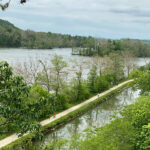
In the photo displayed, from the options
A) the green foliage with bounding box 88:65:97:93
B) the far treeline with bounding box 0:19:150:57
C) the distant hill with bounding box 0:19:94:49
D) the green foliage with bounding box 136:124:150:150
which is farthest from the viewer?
the distant hill with bounding box 0:19:94:49

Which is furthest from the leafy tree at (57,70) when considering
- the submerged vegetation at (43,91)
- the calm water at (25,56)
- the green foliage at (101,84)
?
the calm water at (25,56)

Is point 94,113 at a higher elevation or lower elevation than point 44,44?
lower

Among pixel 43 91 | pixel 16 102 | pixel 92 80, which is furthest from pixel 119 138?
pixel 92 80

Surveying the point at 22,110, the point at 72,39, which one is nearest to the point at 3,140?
the point at 22,110

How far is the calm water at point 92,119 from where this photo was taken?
23.7 metres

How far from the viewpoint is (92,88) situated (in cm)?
4009

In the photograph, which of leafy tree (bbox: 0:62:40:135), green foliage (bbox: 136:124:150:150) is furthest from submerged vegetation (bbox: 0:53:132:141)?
green foliage (bbox: 136:124:150:150)

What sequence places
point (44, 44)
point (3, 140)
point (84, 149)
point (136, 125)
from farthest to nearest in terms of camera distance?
point (44, 44) < point (3, 140) < point (136, 125) < point (84, 149)

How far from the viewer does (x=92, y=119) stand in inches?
1163

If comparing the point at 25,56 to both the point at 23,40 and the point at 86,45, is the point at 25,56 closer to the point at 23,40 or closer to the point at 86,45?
the point at 23,40

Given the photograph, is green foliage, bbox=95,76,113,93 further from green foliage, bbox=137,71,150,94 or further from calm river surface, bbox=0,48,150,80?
green foliage, bbox=137,71,150,94

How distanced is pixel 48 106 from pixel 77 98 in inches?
1077

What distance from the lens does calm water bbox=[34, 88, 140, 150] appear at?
23663 millimetres

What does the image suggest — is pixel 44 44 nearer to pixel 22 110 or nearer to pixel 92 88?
pixel 92 88
